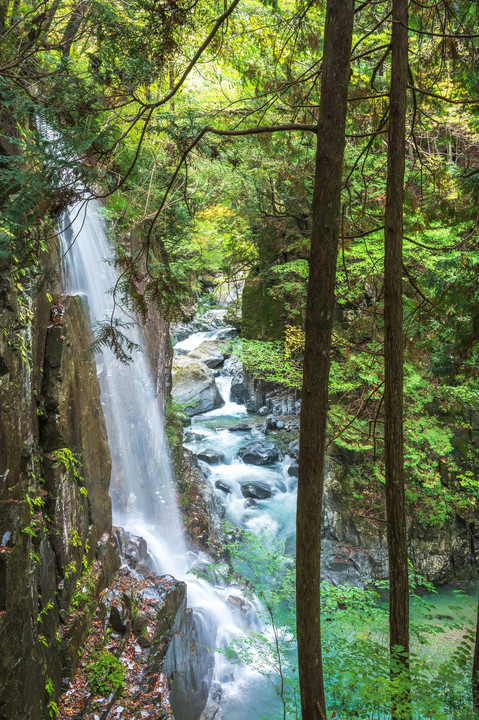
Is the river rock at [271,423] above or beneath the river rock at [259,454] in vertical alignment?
above

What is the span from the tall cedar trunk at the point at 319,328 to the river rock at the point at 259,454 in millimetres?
9771

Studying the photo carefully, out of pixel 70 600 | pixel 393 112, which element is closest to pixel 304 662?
pixel 70 600

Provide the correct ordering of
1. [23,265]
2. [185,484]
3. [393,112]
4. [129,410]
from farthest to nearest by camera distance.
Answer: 1. [185,484]
2. [129,410]
3. [23,265]
4. [393,112]

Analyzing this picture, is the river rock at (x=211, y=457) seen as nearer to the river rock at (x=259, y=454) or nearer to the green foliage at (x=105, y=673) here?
the river rock at (x=259, y=454)

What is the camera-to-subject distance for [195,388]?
16.5 m

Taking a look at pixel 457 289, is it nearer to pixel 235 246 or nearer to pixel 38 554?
pixel 38 554

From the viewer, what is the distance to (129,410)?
9477mm

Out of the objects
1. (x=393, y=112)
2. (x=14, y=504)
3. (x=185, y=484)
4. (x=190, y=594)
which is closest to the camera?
(x=393, y=112)

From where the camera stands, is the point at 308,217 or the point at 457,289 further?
the point at 308,217

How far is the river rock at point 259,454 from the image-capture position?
12.8 m

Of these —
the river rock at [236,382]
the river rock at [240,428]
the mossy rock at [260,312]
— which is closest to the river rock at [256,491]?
the river rock at [240,428]

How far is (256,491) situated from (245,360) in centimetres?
364

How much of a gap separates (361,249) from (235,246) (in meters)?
6.55

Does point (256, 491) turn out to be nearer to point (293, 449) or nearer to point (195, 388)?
point (293, 449)
